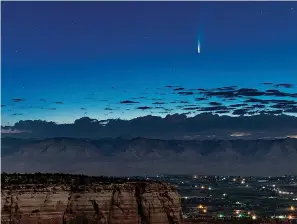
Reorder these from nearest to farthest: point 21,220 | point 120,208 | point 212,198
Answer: point 21,220, point 120,208, point 212,198

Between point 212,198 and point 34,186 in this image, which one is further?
point 212,198

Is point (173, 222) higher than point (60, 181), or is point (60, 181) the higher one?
point (60, 181)

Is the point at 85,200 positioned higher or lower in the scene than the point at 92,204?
higher

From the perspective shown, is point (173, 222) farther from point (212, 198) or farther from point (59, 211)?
point (212, 198)

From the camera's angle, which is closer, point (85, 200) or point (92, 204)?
point (85, 200)

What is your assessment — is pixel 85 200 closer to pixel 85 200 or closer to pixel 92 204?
pixel 85 200

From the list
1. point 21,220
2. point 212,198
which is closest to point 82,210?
point 21,220

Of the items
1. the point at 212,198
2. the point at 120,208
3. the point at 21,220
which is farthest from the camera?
the point at 212,198

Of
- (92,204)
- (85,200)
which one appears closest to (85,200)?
(85,200)
